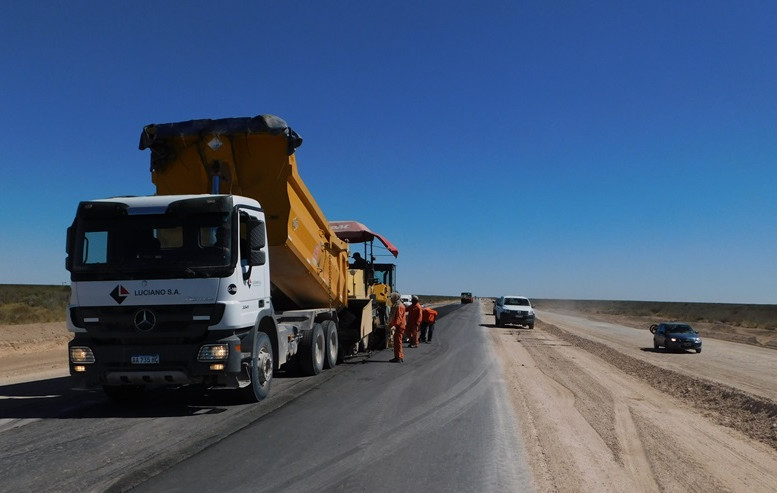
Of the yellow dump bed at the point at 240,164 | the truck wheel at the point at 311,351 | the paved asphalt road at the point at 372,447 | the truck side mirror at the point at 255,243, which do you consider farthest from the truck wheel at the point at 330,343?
the truck side mirror at the point at 255,243

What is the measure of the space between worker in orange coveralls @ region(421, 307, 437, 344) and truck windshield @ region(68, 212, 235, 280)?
46.6 feet

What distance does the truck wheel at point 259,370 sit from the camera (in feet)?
27.8

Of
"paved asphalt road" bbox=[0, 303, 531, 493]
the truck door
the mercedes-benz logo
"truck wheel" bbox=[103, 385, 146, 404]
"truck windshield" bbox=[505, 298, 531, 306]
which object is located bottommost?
"paved asphalt road" bbox=[0, 303, 531, 493]

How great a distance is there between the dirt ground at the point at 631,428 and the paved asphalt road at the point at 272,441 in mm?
446

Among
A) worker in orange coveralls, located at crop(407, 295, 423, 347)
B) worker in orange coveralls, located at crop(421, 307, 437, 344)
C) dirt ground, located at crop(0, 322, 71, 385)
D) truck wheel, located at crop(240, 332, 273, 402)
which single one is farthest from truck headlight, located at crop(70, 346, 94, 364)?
worker in orange coveralls, located at crop(421, 307, 437, 344)

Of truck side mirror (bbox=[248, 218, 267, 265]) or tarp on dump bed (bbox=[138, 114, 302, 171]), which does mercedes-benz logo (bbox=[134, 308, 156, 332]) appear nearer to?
truck side mirror (bbox=[248, 218, 267, 265])

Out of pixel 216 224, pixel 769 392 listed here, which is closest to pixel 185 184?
pixel 216 224

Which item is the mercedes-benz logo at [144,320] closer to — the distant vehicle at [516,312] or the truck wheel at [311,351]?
the truck wheel at [311,351]

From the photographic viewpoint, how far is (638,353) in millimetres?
22094

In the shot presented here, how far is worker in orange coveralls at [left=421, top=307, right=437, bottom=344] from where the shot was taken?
2175cm

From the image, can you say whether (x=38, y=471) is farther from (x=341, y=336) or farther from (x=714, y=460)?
(x=341, y=336)

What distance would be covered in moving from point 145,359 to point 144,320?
1.71 ft

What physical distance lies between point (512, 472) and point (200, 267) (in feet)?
15.4

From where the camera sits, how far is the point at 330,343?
1327cm
